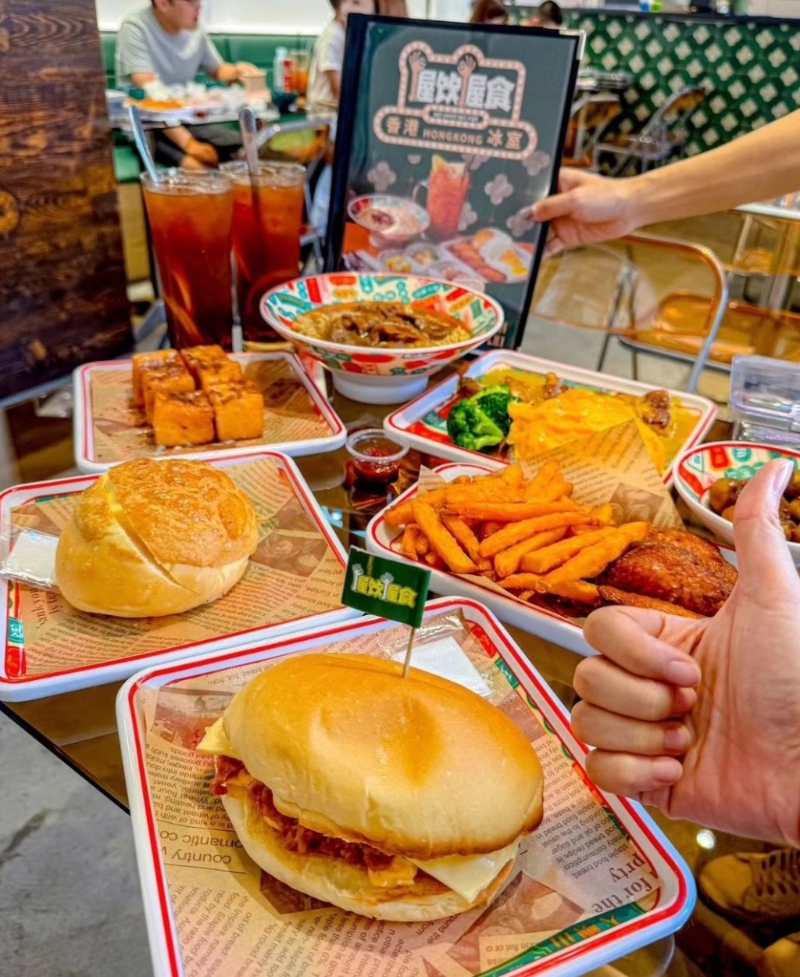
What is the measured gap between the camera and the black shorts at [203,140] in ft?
19.4

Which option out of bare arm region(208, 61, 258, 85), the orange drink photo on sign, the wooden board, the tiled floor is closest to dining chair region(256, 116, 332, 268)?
the wooden board

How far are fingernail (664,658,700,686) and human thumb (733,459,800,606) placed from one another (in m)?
0.15

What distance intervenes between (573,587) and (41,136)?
195 centimetres

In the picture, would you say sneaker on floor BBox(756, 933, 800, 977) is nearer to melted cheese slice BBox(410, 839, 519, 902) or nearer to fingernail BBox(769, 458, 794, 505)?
melted cheese slice BBox(410, 839, 519, 902)

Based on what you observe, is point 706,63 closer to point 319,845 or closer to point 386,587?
point 386,587

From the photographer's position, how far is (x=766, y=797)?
909 millimetres

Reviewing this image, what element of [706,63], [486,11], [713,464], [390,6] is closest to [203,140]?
[390,6]

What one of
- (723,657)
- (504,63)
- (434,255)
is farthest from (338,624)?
(504,63)

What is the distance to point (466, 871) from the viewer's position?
0.92 metres

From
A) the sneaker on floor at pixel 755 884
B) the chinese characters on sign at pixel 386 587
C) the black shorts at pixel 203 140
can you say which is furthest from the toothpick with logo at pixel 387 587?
the black shorts at pixel 203 140

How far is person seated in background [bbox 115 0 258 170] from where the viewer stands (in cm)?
606

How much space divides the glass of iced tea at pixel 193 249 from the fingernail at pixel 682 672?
1739mm

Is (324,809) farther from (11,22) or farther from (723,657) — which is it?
(11,22)

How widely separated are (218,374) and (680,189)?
1.51 metres
